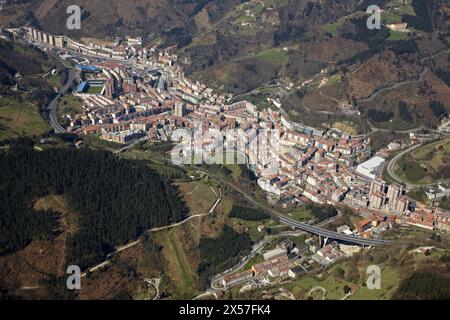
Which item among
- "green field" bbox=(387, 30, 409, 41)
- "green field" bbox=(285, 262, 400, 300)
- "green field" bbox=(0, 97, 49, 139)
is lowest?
"green field" bbox=(285, 262, 400, 300)

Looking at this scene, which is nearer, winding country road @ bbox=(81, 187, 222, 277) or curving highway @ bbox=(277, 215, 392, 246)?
winding country road @ bbox=(81, 187, 222, 277)

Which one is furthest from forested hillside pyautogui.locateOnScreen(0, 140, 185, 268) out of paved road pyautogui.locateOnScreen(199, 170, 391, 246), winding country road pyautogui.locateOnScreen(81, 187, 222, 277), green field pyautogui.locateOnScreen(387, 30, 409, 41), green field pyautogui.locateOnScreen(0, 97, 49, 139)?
green field pyautogui.locateOnScreen(387, 30, 409, 41)

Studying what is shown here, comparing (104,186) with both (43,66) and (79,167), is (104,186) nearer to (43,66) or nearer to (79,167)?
(79,167)

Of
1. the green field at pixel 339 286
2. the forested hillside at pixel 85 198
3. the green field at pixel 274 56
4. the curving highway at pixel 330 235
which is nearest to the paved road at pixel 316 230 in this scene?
the curving highway at pixel 330 235

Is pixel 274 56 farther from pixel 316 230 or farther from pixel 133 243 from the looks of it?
pixel 133 243

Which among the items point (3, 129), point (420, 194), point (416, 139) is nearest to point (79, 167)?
point (3, 129)

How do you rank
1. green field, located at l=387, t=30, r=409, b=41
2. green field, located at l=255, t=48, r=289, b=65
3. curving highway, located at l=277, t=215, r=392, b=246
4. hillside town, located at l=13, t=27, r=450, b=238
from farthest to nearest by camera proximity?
green field, located at l=255, t=48, r=289, b=65 < green field, located at l=387, t=30, r=409, b=41 < hillside town, located at l=13, t=27, r=450, b=238 < curving highway, located at l=277, t=215, r=392, b=246

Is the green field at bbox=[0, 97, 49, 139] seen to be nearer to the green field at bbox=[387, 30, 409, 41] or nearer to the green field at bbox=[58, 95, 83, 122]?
the green field at bbox=[58, 95, 83, 122]
